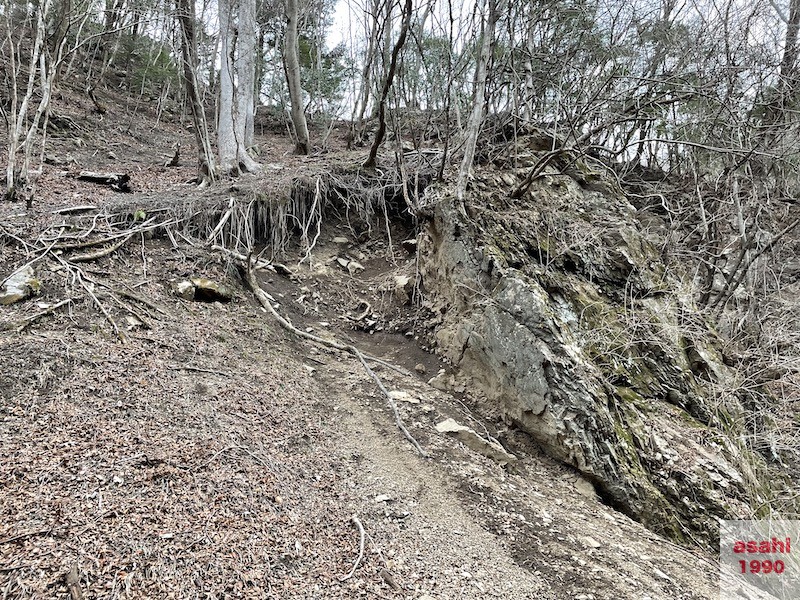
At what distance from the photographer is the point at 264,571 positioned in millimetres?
1993

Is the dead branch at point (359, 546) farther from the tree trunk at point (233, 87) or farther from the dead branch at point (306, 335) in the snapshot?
the tree trunk at point (233, 87)

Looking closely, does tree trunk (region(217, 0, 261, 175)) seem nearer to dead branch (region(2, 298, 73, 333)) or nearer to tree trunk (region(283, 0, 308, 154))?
tree trunk (region(283, 0, 308, 154))

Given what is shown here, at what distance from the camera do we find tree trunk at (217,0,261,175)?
737 cm

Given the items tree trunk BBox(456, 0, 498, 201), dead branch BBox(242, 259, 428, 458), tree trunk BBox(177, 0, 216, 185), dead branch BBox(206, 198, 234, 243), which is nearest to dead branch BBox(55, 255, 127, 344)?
dead branch BBox(206, 198, 234, 243)

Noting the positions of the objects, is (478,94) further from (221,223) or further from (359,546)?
(359,546)

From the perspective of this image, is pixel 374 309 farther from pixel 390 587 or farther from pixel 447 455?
pixel 390 587

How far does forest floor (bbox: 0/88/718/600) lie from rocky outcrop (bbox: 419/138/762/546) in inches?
11.4

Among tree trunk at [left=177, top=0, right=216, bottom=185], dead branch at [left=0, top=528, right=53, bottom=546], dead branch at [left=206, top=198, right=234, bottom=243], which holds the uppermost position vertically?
tree trunk at [left=177, top=0, right=216, bottom=185]

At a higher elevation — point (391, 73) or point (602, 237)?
point (391, 73)

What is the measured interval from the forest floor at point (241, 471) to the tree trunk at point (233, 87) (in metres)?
2.80

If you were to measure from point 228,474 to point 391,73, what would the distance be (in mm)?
4555

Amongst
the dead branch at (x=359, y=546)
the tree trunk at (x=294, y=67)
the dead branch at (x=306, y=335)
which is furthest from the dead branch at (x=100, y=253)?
the tree trunk at (x=294, y=67)

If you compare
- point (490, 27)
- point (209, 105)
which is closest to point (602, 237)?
point (490, 27)

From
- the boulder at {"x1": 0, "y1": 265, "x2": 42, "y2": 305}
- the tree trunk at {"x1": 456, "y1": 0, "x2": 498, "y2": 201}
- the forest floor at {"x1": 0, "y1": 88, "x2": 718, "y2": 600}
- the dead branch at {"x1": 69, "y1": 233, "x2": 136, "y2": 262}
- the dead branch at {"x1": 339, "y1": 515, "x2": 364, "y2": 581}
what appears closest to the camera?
the forest floor at {"x1": 0, "y1": 88, "x2": 718, "y2": 600}
